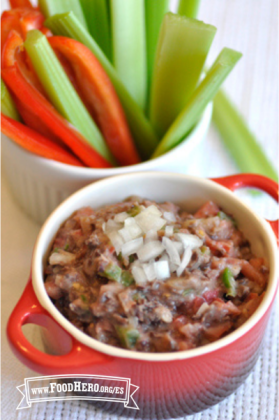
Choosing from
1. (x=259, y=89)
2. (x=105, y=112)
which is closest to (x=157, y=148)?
(x=105, y=112)

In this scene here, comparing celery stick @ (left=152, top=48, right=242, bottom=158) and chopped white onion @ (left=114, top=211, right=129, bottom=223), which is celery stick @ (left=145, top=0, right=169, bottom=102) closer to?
celery stick @ (left=152, top=48, right=242, bottom=158)

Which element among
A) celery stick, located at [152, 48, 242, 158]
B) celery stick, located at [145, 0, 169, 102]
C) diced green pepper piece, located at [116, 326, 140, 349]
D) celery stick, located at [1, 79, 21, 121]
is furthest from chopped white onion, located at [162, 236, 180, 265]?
celery stick, located at [145, 0, 169, 102]

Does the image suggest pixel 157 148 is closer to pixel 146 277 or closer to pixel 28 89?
pixel 28 89

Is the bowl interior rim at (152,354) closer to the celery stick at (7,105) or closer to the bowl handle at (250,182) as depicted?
the bowl handle at (250,182)

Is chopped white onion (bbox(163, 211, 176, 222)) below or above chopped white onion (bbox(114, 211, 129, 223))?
below

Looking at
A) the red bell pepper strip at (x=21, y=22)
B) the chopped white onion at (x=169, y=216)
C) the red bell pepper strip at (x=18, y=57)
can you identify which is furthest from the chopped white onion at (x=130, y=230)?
the red bell pepper strip at (x=21, y=22)

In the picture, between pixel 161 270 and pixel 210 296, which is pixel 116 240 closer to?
pixel 161 270
